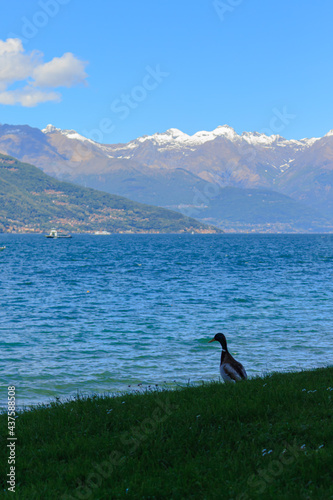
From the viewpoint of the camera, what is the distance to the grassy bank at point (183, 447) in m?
7.41

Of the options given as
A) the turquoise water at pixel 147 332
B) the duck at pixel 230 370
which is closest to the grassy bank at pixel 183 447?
the duck at pixel 230 370

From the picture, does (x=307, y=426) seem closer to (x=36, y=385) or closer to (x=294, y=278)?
(x=36, y=385)

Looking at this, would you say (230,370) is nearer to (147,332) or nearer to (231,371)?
(231,371)

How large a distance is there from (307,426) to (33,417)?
597 centimetres

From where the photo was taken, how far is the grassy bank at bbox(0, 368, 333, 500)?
741cm

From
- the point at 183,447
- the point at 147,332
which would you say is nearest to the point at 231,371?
the point at 183,447

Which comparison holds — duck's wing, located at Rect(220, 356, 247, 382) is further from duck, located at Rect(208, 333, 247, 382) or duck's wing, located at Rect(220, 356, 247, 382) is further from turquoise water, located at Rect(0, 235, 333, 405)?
turquoise water, located at Rect(0, 235, 333, 405)

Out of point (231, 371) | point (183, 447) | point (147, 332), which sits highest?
point (231, 371)

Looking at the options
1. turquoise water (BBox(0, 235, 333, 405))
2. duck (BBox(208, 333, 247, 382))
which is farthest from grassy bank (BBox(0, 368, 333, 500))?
turquoise water (BBox(0, 235, 333, 405))

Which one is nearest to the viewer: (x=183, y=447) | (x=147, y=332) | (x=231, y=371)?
(x=183, y=447)

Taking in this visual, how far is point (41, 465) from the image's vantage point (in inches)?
332

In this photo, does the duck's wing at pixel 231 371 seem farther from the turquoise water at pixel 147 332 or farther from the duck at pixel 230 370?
the turquoise water at pixel 147 332

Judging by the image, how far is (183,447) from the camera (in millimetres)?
8781

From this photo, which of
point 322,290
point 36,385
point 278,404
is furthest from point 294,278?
point 278,404
